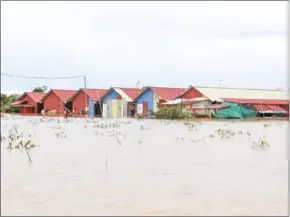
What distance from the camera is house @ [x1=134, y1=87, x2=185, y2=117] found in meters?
24.7

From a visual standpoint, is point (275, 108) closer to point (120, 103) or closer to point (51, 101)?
point (120, 103)

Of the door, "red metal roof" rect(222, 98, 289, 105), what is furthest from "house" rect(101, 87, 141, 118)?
"red metal roof" rect(222, 98, 289, 105)

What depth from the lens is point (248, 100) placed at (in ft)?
74.5

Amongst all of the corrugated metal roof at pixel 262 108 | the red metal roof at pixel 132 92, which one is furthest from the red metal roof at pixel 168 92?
the corrugated metal roof at pixel 262 108

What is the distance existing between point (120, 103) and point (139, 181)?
1889 cm

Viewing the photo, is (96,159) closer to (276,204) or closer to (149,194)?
(149,194)

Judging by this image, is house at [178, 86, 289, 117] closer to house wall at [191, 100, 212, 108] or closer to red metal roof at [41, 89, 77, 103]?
house wall at [191, 100, 212, 108]

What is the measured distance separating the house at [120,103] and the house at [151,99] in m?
0.34

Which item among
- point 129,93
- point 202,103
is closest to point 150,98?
point 129,93

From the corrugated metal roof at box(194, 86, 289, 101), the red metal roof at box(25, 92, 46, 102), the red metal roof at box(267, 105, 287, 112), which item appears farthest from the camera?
the corrugated metal roof at box(194, 86, 289, 101)

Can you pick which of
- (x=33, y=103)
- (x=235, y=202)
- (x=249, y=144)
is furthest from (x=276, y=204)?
(x=249, y=144)

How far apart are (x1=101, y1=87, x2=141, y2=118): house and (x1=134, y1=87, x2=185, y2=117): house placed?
338mm

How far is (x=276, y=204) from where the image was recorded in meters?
4.55

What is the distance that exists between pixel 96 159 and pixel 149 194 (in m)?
2.16
